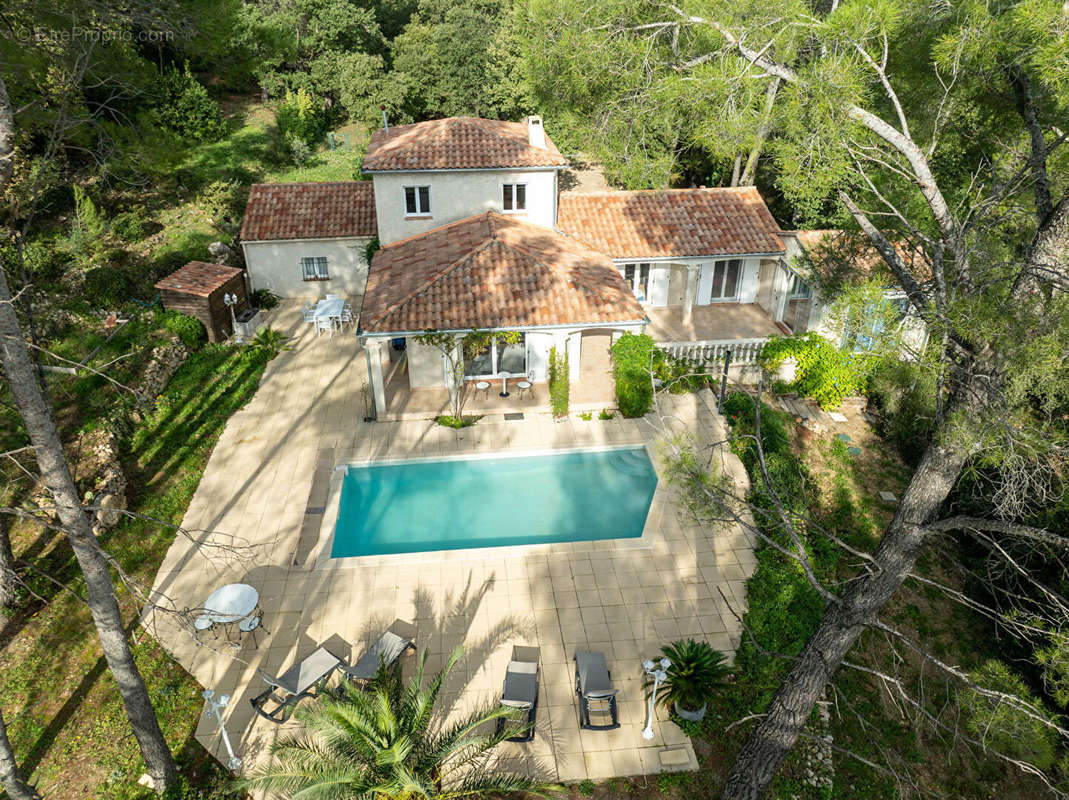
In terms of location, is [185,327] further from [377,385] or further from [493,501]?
[493,501]

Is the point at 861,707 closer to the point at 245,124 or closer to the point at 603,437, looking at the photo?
the point at 603,437

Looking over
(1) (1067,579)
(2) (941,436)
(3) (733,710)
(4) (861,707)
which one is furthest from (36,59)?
(1) (1067,579)

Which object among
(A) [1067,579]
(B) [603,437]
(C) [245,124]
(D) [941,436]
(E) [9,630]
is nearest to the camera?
(D) [941,436]

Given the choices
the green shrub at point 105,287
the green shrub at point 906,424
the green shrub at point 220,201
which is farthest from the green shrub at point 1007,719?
the green shrub at point 220,201

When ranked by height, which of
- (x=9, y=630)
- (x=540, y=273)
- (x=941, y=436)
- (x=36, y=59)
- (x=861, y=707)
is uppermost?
(x=36, y=59)

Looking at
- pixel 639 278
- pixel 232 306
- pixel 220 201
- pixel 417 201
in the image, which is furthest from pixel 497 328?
pixel 220 201

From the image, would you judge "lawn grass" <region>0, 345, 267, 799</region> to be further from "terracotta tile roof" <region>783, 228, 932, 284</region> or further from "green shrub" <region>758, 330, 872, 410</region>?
"green shrub" <region>758, 330, 872, 410</region>
